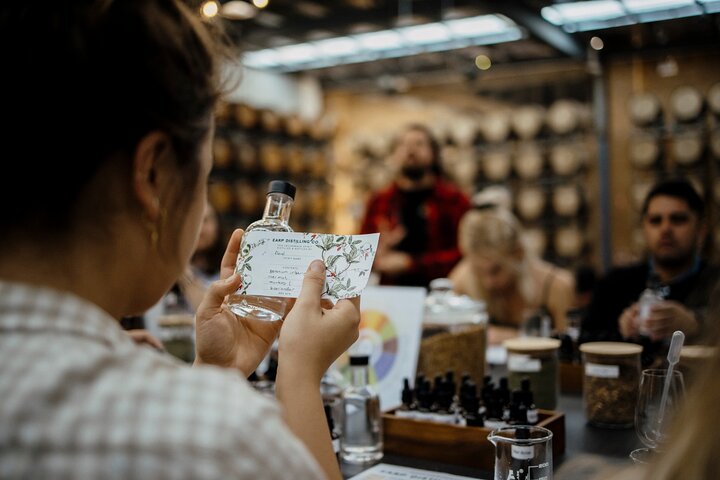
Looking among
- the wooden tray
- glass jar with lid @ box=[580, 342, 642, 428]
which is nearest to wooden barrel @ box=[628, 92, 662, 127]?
glass jar with lid @ box=[580, 342, 642, 428]

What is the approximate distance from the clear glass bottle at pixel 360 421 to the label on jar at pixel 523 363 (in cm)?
44

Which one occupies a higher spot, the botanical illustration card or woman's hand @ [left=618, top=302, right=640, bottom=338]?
the botanical illustration card

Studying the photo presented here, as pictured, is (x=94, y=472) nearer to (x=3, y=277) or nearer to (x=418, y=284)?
(x=3, y=277)

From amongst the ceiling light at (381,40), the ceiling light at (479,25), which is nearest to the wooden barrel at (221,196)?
the ceiling light at (381,40)

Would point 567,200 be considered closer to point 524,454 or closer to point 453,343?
point 453,343

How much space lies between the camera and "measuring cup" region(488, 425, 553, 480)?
115 centimetres

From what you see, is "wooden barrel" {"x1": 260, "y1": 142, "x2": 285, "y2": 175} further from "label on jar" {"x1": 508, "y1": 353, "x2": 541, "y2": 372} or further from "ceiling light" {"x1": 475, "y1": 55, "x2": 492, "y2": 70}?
"label on jar" {"x1": 508, "y1": 353, "x2": 541, "y2": 372}

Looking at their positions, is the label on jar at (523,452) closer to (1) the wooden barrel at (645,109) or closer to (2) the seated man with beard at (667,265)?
(2) the seated man with beard at (667,265)

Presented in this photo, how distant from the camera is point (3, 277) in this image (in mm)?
650

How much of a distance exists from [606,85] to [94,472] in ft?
21.7

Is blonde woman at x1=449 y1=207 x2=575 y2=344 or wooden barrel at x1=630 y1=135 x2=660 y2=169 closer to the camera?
blonde woman at x1=449 y1=207 x2=575 y2=344

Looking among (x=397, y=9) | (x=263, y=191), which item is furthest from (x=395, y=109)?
(x=397, y=9)

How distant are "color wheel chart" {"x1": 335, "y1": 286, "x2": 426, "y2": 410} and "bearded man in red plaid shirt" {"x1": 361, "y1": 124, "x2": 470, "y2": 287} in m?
2.27

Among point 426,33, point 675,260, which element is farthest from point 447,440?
point 426,33
